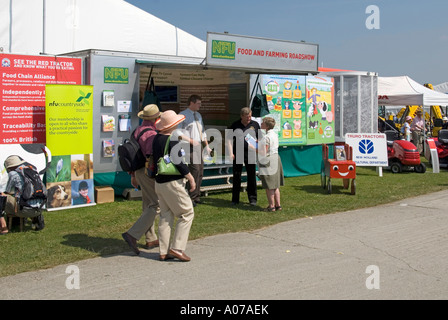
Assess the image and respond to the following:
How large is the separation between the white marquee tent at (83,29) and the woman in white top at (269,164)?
785 cm

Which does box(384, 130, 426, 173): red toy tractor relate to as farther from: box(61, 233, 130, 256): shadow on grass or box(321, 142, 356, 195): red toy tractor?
box(61, 233, 130, 256): shadow on grass

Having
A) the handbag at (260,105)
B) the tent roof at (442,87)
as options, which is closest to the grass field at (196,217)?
the handbag at (260,105)

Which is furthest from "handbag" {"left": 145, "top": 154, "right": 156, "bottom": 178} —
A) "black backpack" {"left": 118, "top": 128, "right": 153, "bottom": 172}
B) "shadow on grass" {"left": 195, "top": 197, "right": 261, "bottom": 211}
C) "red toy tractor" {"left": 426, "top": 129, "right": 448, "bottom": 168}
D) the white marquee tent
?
"red toy tractor" {"left": 426, "top": 129, "right": 448, "bottom": 168}

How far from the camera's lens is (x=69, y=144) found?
9.62 meters

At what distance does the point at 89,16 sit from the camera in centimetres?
1630

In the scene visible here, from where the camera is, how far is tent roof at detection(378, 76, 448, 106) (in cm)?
1955

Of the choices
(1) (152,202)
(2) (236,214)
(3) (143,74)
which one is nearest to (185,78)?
(3) (143,74)

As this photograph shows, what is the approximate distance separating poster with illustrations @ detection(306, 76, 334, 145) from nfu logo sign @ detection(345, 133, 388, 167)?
0.78 meters

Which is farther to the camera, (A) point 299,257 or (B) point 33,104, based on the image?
(B) point 33,104

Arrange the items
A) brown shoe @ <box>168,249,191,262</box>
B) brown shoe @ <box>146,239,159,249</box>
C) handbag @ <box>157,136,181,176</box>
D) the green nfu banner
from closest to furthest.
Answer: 1. handbag @ <box>157,136,181,176</box>
2. brown shoe @ <box>168,249,191,262</box>
3. brown shoe @ <box>146,239,159,249</box>
4. the green nfu banner

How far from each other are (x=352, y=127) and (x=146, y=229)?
34.1 feet
